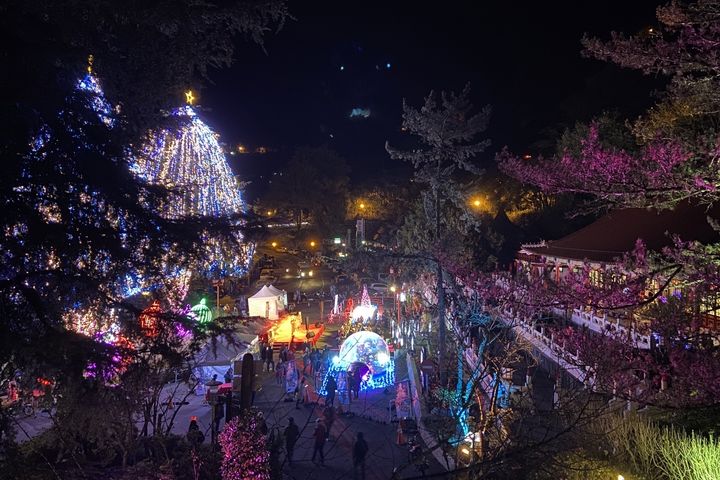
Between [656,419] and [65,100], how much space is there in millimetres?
10871

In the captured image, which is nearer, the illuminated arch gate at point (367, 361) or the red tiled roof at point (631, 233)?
the red tiled roof at point (631, 233)

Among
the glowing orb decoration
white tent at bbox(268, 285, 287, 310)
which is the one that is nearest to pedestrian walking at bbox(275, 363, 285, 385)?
the glowing orb decoration

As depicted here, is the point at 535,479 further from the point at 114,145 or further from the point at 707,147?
the point at 114,145

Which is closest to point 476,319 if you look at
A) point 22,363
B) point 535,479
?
point 535,479

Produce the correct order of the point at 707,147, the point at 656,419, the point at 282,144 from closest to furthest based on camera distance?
the point at 707,147, the point at 656,419, the point at 282,144

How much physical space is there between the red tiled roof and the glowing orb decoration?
707 cm

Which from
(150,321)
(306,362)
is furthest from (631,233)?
(150,321)

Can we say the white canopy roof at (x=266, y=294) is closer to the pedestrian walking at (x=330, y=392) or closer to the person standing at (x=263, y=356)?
the person standing at (x=263, y=356)

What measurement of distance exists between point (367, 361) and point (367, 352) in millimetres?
323

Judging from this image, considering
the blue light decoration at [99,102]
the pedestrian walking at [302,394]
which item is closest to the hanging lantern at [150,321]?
the blue light decoration at [99,102]

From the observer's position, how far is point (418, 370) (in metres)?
15.1

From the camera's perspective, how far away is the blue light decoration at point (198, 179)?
503cm

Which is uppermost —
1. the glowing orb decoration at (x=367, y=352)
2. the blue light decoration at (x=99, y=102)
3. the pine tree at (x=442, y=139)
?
the pine tree at (x=442, y=139)

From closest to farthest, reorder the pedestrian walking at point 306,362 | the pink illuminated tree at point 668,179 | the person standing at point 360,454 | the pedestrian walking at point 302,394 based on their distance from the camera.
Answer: the pink illuminated tree at point 668,179, the person standing at point 360,454, the pedestrian walking at point 302,394, the pedestrian walking at point 306,362
